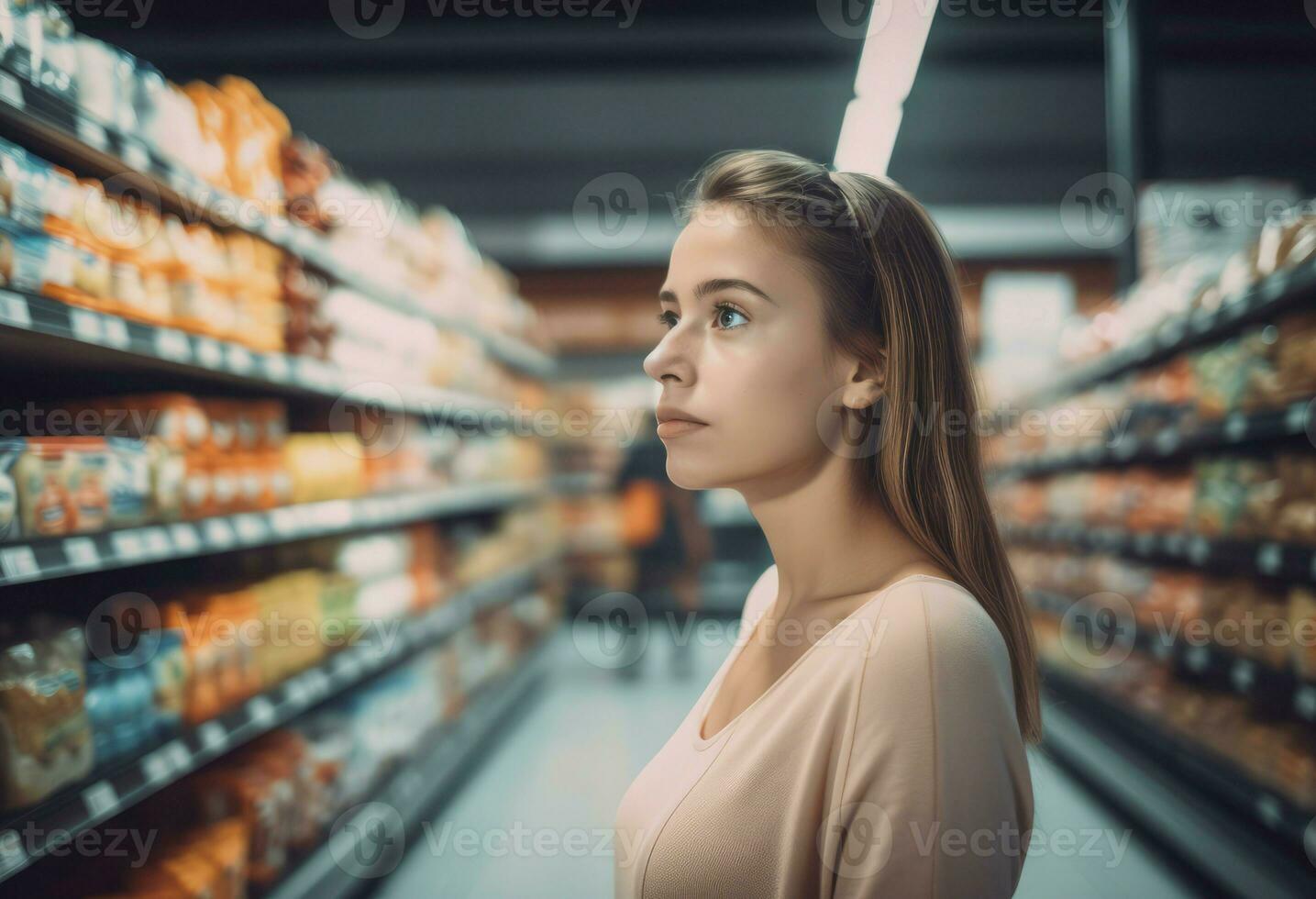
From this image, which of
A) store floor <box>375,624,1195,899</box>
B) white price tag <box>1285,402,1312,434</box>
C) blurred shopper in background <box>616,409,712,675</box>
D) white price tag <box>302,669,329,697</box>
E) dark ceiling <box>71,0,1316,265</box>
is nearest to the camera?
white price tag <box>1285,402,1312,434</box>

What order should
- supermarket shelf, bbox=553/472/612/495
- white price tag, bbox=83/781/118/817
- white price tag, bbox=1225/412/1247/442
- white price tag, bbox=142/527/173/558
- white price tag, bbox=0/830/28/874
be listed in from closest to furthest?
white price tag, bbox=0/830/28/874 < white price tag, bbox=83/781/118/817 < white price tag, bbox=142/527/173/558 < white price tag, bbox=1225/412/1247/442 < supermarket shelf, bbox=553/472/612/495

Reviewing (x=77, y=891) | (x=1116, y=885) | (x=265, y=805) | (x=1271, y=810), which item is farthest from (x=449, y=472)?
(x=1271, y=810)

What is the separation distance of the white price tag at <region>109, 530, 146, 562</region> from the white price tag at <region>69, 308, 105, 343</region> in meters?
0.40

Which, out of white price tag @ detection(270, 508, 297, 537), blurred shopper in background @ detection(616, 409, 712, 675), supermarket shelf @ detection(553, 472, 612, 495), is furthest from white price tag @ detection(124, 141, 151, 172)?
supermarket shelf @ detection(553, 472, 612, 495)

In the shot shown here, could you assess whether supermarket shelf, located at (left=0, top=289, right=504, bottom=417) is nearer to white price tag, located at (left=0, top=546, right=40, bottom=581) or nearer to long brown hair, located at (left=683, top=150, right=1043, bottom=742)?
white price tag, located at (left=0, top=546, right=40, bottom=581)

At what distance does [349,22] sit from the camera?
4594 millimetres

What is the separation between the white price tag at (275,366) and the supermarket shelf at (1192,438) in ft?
6.20

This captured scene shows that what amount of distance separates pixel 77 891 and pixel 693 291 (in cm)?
197

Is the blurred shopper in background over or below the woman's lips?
below

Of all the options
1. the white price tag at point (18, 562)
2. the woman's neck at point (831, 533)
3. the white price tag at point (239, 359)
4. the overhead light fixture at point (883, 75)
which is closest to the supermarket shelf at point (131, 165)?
the white price tag at point (239, 359)

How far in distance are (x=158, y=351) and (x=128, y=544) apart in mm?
419

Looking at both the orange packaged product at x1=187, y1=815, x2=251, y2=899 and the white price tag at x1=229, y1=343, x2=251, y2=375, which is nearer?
the orange packaged product at x1=187, y1=815, x2=251, y2=899

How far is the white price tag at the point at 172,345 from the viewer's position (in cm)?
183

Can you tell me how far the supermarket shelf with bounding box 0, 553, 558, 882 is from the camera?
4.66 ft
